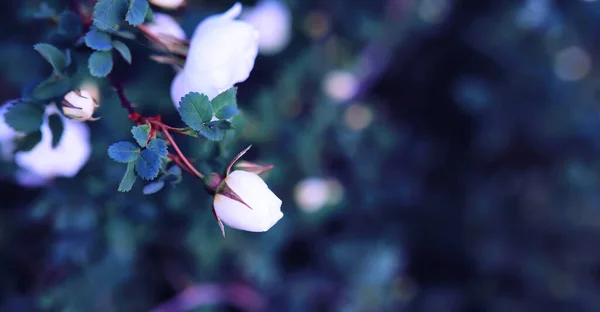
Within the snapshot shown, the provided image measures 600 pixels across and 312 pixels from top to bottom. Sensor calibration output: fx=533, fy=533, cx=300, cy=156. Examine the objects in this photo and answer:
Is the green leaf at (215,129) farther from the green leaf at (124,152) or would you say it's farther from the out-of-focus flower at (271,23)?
the out-of-focus flower at (271,23)

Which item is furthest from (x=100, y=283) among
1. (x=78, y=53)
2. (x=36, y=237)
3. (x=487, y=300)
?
(x=487, y=300)

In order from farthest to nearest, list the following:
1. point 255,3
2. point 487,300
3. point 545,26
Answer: point 487,300 < point 545,26 < point 255,3

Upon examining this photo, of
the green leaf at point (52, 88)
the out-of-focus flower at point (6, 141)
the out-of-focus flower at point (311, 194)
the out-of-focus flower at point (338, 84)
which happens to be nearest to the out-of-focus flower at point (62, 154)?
the out-of-focus flower at point (6, 141)

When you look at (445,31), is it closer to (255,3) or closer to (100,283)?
(255,3)

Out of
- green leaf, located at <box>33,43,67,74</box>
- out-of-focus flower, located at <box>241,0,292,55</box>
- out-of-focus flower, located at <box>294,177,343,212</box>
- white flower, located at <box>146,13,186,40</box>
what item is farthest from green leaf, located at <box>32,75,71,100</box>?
out-of-focus flower, located at <box>294,177,343,212</box>

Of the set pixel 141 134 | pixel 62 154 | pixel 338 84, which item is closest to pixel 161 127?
pixel 141 134
